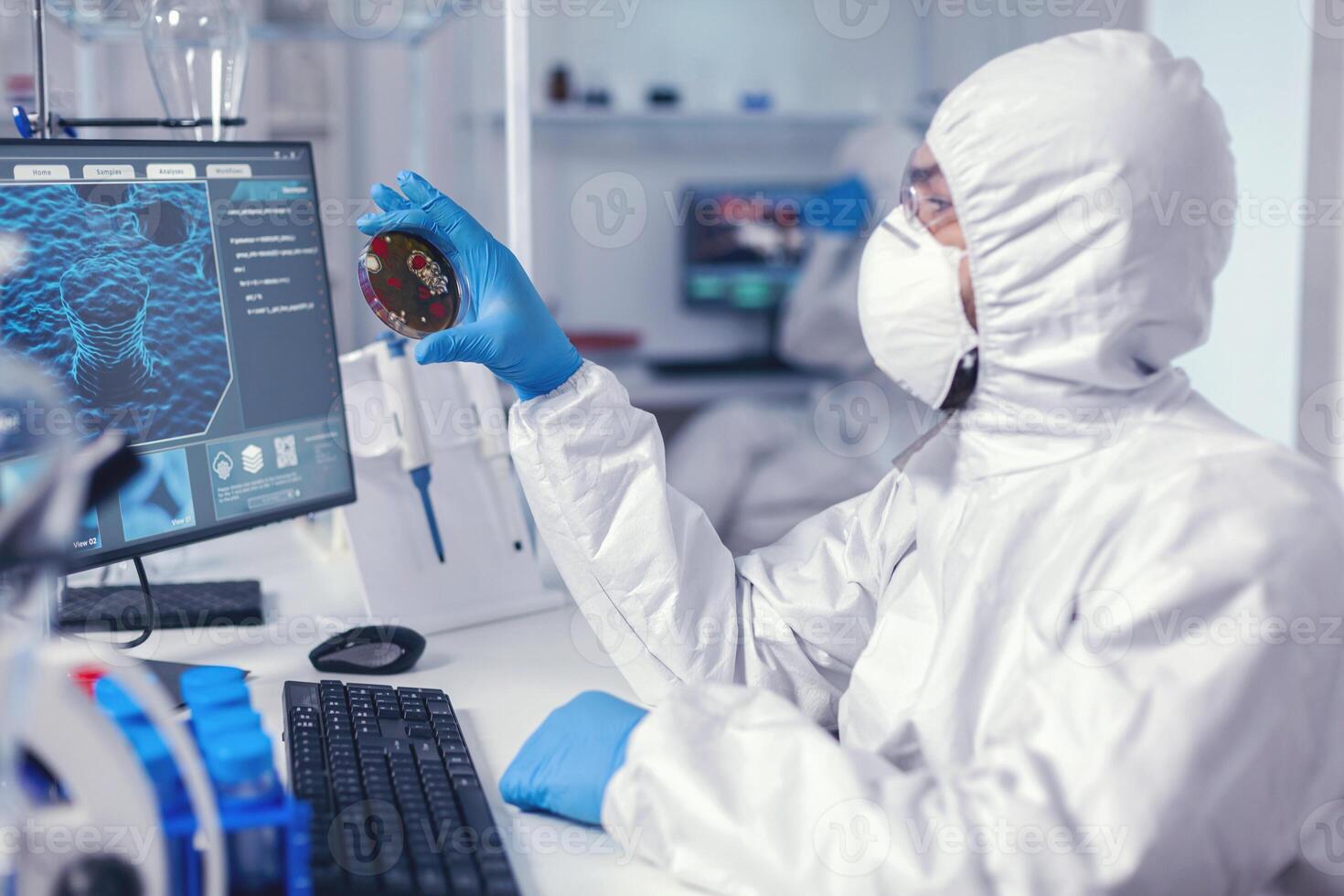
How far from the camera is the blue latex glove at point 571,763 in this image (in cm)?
82

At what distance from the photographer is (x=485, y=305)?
1066mm

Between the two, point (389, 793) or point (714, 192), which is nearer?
point (389, 793)

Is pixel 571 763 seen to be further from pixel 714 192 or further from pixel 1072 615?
pixel 714 192

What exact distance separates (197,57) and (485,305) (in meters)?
0.61

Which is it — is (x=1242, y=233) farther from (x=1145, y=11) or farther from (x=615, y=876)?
(x=615, y=876)

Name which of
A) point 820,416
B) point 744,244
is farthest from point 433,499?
point 744,244

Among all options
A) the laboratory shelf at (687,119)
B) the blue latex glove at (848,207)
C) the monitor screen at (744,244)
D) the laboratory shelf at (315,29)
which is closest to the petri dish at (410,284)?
the laboratory shelf at (315,29)

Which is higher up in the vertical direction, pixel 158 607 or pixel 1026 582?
pixel 1026 582

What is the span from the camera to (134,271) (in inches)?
41.0

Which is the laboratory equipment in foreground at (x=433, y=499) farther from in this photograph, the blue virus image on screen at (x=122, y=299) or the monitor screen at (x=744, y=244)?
the monitor screen at (x=744, y=244)

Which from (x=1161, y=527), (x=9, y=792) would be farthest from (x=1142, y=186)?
(x=9, y=792)

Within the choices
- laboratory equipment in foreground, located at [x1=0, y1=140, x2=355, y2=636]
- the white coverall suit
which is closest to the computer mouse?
laboratory equipment in foreground, located at [x1=0, y1=140, x2=355, y2=636]

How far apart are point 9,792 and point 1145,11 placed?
248 centimetres

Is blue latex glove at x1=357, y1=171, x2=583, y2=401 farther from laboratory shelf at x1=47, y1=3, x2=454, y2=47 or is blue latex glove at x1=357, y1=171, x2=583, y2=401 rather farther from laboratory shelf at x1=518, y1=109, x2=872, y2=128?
laboratory shelf at x1=518, y1=109, x2=872, y2=128
